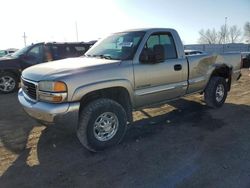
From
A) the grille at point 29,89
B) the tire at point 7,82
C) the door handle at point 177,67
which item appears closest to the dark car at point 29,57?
the tire at point 7,82

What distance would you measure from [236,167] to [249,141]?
1.10 metres

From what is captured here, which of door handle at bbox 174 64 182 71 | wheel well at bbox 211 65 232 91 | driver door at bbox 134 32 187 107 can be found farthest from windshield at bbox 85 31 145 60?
wheel well at bbox 211 65 232 91

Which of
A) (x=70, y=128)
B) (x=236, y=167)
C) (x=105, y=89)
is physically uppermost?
(x=105, y=89)

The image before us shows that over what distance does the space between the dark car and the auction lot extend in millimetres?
3752

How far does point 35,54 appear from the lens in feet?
33.7

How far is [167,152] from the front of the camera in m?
4.38

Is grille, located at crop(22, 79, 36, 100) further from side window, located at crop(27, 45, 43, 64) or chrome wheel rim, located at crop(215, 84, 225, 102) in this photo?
side window, located at crop(27, 45, 43, 64)

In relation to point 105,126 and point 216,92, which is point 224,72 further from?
point 105,126

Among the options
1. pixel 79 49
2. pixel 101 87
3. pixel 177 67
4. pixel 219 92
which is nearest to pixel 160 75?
pixel 177 67

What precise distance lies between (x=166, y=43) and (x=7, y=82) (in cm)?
641

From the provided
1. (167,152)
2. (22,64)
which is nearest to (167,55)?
(167,152)

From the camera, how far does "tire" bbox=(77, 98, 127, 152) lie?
4.23 metres

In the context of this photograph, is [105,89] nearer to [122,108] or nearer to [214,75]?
[122,108]

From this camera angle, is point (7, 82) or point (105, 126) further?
point (7, 82)
